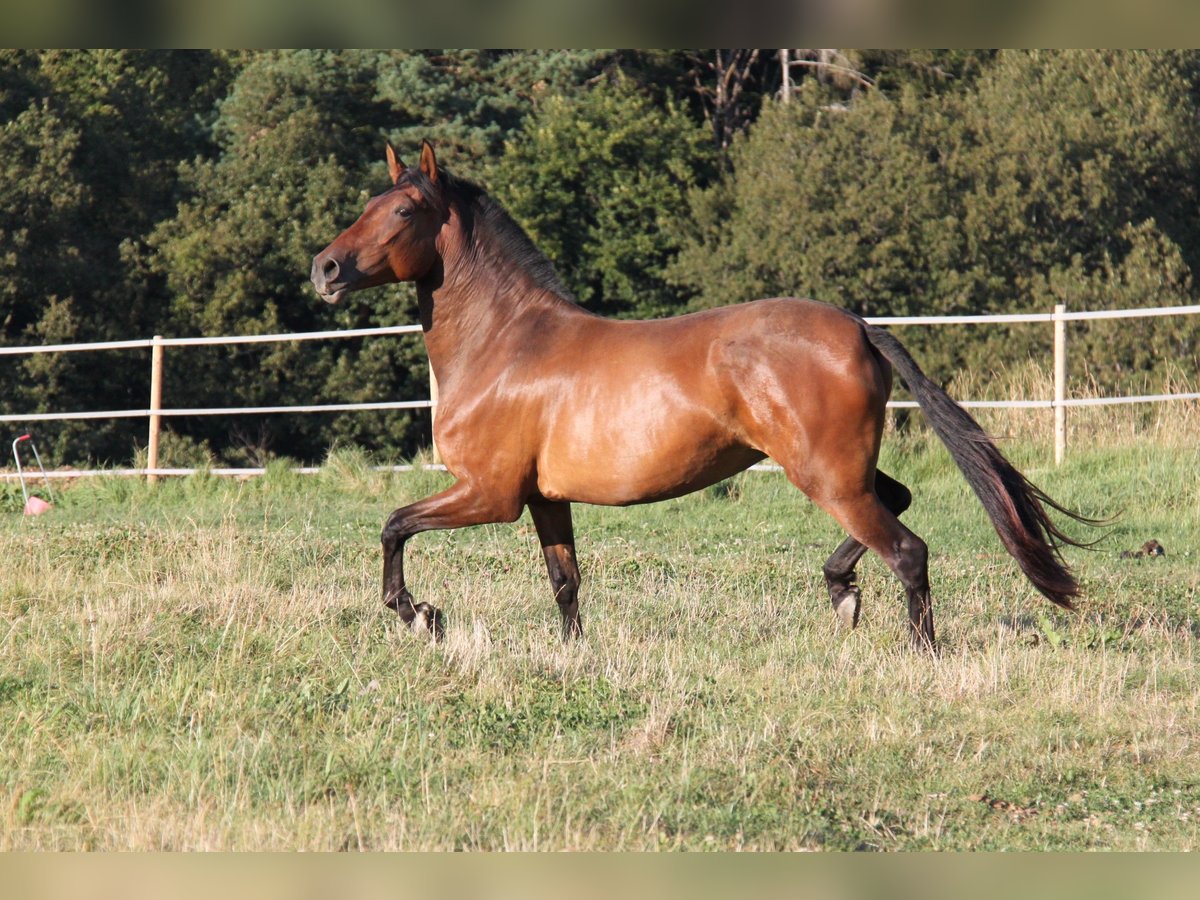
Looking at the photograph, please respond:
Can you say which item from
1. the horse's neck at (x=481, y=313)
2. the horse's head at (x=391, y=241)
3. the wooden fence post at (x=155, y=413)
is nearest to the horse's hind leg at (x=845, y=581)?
the horse's neck at (x=481, y=313)

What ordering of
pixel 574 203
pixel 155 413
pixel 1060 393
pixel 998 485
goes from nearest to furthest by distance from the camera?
pixel 998 485 → pixel 1060 393 → pixel 155 413 → pixel 574 203

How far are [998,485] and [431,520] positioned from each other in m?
2.56

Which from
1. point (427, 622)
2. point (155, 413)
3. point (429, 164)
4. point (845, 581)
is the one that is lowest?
point (427, 622)

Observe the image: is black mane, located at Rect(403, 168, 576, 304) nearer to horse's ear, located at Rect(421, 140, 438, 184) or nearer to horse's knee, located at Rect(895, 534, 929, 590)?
horse's ear, located at Rect(421, 140, 438, 184)

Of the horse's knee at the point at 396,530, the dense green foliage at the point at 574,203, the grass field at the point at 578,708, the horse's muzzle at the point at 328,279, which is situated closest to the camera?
the grass field at the point at 578,708

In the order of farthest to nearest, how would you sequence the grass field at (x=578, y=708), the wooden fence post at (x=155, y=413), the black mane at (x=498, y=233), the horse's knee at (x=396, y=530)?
the wooden fence post at (x=155, y=413) < the black mane at (x=498, y=233) < the horse's knee at (x=396, y=530) < the grass field at (x=578, y=708)

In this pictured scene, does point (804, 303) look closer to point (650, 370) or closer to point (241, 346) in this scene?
point (650, 370)

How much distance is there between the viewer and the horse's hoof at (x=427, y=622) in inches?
A: 235

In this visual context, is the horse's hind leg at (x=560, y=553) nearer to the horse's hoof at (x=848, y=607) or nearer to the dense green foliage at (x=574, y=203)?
→ the horse's hoof at (x=848, y=607)

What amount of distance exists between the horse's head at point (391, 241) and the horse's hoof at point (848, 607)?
2.59 metres

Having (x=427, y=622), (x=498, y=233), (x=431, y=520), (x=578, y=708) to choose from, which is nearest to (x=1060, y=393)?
(x=498, y=233)

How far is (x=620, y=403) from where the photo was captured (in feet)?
19.0

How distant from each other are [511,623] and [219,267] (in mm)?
16373

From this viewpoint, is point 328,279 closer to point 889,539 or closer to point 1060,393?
point 889,539
